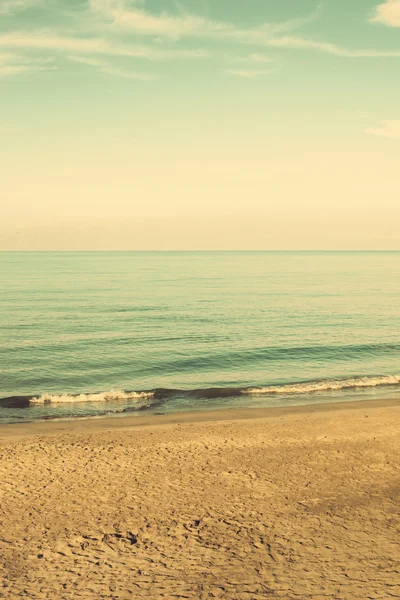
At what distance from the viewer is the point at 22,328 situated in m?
36.6

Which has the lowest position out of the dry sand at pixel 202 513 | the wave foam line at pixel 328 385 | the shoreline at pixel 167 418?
the wave foam line at pixel 328 385

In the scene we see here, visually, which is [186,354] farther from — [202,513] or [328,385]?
[202,513]

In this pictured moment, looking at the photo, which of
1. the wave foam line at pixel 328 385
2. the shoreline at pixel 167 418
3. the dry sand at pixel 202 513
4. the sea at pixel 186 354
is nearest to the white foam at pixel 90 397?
the sea at pixel 186 354

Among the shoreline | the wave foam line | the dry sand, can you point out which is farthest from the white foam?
the wave foam line

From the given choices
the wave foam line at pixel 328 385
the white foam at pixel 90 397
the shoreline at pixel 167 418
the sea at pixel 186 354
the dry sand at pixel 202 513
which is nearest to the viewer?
the dry sand at pixel 202 513

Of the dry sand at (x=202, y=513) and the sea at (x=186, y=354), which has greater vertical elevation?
the dry sand at (x=202, y=513)

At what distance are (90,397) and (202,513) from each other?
40.4ft

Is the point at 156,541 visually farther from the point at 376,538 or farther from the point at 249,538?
the point at 376,538

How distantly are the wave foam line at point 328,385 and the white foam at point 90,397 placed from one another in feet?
16.1

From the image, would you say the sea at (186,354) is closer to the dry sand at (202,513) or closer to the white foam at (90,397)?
the white foam at (90,397)

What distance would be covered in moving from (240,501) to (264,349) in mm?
20262

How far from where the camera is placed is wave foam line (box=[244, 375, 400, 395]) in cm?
2370

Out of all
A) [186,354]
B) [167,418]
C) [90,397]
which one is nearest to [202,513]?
[167,418]

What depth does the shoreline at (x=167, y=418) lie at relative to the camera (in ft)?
58.4
